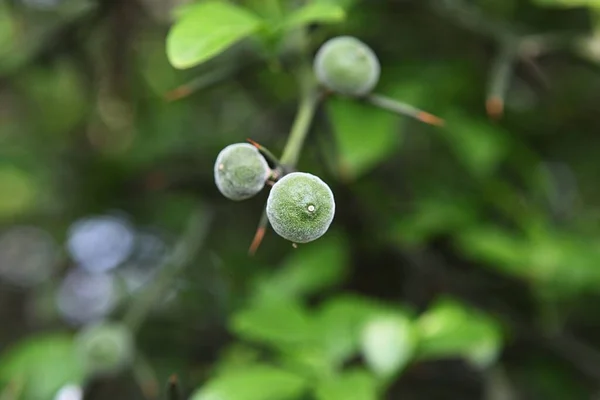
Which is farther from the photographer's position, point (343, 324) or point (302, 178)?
point (343, 324)

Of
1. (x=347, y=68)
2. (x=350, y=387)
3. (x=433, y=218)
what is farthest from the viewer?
(x=433, y=218)

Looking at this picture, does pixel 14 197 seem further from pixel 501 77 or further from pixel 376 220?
pixel 501 77

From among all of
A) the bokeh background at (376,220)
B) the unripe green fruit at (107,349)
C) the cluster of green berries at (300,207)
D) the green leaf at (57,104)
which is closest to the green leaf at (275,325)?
the bokeh background at (376,220)

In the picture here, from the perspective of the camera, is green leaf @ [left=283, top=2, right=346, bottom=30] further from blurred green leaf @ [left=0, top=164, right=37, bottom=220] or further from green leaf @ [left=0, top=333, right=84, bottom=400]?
blurred green leaf @ [left=0, top=164, right=37, bottom=220]

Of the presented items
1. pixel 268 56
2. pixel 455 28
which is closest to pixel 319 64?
pixel 268 56

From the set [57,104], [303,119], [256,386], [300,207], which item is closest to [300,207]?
[300,207]

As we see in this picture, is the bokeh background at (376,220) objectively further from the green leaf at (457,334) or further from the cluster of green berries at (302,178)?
the cluster of green berries at (302,178)
